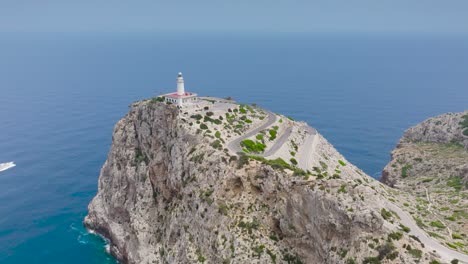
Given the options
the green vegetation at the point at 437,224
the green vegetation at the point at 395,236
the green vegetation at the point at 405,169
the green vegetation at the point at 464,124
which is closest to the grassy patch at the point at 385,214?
the green vegetation at the point at 395,236

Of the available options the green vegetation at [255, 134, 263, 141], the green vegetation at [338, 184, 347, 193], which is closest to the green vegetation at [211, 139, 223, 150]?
the green vegetation at [255, 134, 263, 141]

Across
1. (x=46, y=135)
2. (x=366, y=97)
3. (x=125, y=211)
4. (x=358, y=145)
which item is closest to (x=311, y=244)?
(x=125, y=211)

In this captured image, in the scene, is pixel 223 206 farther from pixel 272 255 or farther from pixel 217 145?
pixel 217 145

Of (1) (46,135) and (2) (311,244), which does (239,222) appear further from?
(1) (46,135)

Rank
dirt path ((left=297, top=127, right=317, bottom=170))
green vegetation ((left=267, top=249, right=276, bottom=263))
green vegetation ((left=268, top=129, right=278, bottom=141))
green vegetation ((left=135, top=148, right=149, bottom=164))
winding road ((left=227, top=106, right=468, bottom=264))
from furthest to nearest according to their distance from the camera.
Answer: green vegetation ((left=135, top=148, right=149, bottom=164)) < green vegetation ((left=268, top=129, right=278, bottom=141)) < dirt path ((left=297, top=127, right=317, bottom=170)) < green vegetation ((left=267, top=249, right=276, bottom=263)) < winding road ((left=227, top=106, right=468, bottom=264))

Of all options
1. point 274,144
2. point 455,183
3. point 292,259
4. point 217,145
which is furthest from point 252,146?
point 455,183

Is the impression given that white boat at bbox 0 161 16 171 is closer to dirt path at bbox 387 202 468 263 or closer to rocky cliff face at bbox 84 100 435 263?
rocky cliff face at bbox 84 100 435 263
